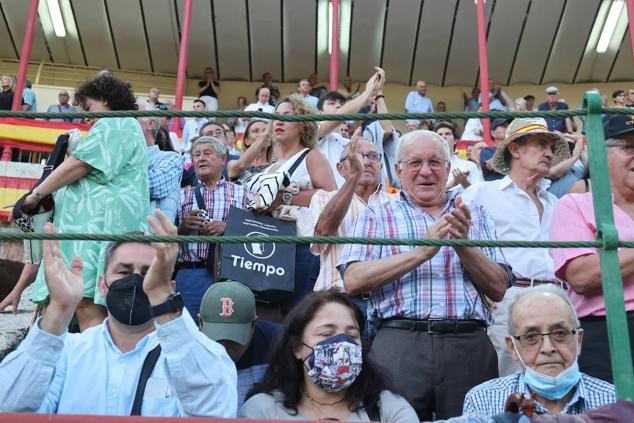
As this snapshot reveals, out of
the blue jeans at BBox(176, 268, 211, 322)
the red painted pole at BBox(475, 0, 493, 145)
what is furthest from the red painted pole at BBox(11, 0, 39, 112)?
the blue jeans at BBox(176, 268, 211, 322)

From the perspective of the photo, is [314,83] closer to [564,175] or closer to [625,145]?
[564,175]

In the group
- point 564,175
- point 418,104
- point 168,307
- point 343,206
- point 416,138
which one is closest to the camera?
point 168,307

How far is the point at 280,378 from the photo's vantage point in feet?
9.89

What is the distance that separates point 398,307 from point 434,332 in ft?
0.57

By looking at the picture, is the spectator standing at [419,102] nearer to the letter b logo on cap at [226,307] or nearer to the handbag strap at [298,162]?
the handbag strap at [298,162]

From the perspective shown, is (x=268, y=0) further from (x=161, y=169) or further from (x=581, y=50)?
(x=161, y=169)

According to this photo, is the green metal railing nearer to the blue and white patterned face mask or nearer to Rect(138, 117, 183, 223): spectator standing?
the blue and white patterned face mask

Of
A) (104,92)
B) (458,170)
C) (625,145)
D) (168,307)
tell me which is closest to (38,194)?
(104,92)

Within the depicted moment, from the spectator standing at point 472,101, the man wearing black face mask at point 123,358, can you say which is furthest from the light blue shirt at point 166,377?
the spectator standing at point 472,101

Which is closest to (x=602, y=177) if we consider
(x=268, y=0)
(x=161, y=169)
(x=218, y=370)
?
A: (x=218, y=370)

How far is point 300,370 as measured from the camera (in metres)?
3.02

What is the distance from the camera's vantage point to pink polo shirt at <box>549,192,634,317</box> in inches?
124

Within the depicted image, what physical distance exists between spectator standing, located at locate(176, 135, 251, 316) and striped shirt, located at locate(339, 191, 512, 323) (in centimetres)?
109

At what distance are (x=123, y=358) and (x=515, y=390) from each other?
1373mm
